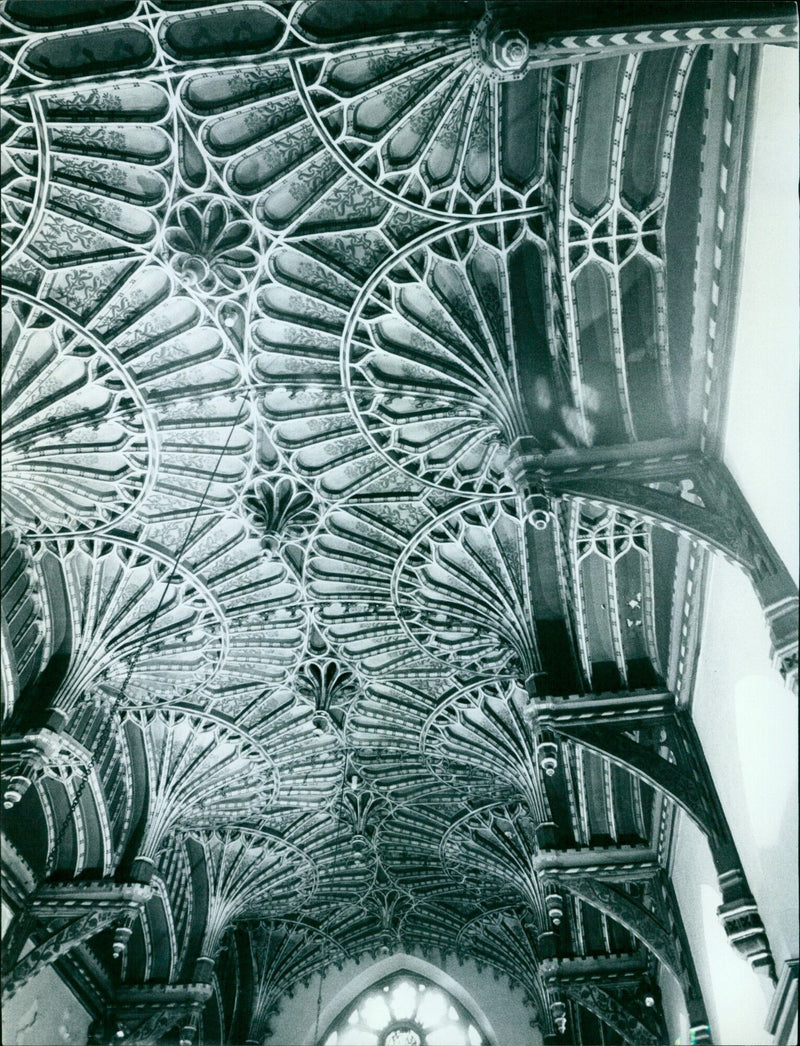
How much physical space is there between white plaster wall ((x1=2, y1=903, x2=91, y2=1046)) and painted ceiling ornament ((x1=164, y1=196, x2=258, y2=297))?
485 inches

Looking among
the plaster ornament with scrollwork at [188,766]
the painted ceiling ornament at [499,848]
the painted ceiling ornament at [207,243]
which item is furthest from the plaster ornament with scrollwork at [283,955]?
the painted ceiling ornament at [207,243]

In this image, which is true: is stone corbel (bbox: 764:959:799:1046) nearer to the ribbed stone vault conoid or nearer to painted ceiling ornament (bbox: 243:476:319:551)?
the ribbed stone vault conoid

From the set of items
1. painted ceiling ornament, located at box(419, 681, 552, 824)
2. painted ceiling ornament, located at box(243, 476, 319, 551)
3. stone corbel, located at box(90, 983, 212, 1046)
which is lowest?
stone corbel, located at box(90, 983, 212, 1046)

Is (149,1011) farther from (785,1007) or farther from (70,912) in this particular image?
(785,1007)

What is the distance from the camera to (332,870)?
27.5 m

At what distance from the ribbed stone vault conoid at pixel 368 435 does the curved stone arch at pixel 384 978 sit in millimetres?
6132

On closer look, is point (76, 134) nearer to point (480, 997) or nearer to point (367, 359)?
point (367, 359)

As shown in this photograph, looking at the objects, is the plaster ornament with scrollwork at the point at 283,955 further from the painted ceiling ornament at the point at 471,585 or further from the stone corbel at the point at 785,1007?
the stone corbel at the point at 785,1007

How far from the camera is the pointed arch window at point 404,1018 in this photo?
28.1 metres

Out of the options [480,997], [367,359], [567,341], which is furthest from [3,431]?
[480,997]

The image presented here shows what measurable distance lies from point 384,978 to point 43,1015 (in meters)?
12.1

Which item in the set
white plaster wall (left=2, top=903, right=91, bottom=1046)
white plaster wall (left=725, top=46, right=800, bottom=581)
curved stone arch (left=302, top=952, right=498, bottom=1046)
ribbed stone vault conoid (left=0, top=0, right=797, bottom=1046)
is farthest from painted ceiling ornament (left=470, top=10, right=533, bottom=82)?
curved stone arch (left=302, top=952, right=498, bottom=1046)

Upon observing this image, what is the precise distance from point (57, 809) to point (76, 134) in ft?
46.5

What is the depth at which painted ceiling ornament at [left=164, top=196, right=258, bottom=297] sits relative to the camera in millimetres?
14414
